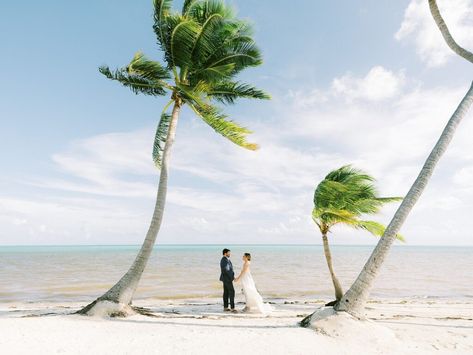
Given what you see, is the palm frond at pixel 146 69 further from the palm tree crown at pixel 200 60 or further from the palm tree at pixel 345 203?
the palm tree at pixel 345 203

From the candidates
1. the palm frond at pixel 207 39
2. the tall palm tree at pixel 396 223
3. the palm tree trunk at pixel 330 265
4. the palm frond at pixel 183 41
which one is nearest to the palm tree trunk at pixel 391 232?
the tall palm tree at pixel 396 223

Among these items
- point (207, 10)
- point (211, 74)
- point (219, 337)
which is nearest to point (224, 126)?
point (211, 74)

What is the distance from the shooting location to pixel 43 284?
2217 centimetres

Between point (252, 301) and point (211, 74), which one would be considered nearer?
point (211, 74)

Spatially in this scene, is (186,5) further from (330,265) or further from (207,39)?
(330,265)

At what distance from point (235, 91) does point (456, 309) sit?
11.4 m

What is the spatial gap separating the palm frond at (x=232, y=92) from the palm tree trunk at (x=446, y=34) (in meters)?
5.24

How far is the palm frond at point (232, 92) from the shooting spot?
40.1 ft

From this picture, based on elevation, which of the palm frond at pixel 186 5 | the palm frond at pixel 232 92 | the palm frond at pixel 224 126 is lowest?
the palm frond at pixel 224 126

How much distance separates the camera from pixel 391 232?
8.01 meters

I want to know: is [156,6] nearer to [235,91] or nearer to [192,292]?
[235,91]

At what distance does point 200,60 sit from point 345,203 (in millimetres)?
7241

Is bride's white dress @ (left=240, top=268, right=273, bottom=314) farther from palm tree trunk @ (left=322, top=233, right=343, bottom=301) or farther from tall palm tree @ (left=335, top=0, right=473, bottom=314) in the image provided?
tall palm tree @ (left=335, top=0, right=473, bottom=314)

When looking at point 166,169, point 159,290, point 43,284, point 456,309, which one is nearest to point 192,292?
point 159,290
